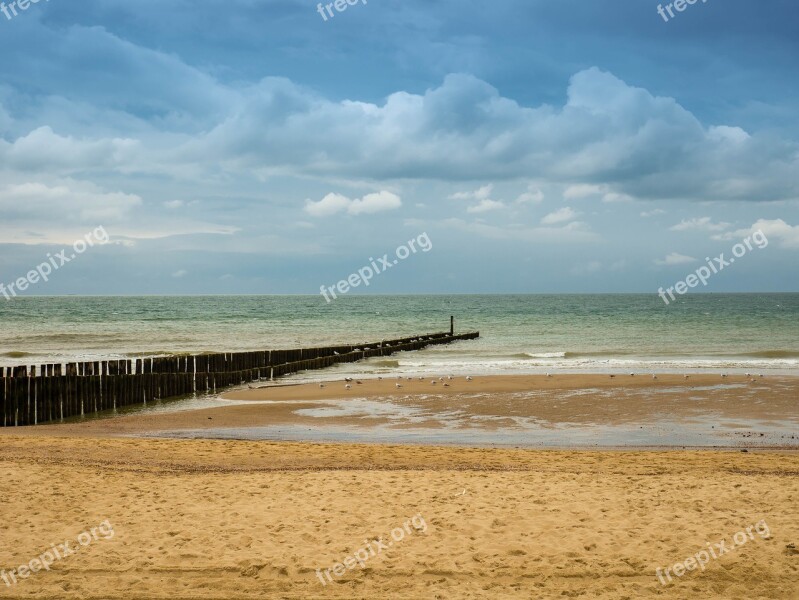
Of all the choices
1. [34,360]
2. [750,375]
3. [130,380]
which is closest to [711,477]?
[130,380]

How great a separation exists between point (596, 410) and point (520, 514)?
10489 millimetres

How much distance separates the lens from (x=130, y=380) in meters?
20.2

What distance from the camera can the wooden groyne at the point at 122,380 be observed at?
1700 centimetres

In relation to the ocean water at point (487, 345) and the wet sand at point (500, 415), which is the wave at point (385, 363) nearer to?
the ocean water at point (487, 345)

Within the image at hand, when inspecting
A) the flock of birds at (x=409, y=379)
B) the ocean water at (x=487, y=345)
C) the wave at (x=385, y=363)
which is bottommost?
the wave at (x=385, y=363)

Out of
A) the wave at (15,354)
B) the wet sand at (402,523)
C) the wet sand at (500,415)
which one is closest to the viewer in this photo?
the wet sand at (402,523)

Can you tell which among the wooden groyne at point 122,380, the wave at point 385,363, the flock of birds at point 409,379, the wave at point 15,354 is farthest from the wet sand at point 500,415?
the wave at point 15,354

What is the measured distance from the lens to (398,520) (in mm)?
8586
